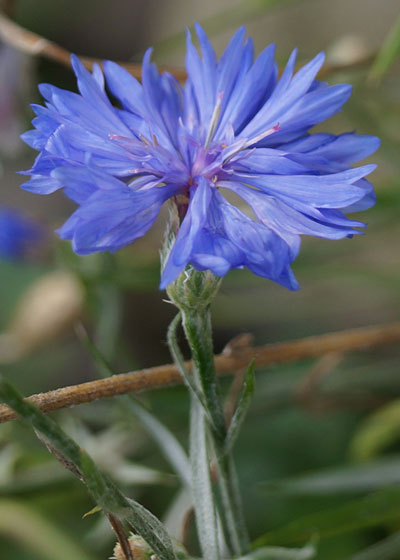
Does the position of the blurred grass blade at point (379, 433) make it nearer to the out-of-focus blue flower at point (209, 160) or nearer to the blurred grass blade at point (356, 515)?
the blurred grass blade at point (356, 515)

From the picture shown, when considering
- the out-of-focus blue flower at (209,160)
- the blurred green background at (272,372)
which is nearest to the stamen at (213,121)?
the out-of-focus blue flower at (209,160)

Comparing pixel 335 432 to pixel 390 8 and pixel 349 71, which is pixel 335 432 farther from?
pixel 390 8

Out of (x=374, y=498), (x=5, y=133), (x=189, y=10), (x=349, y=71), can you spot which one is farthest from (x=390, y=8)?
(x=374, y=498)

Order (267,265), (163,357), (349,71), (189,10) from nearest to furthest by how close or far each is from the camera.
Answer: (267,265) < (349,71) < (163,357) < (189,10)

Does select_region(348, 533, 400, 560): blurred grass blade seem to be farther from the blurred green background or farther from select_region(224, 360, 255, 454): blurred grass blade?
select_region(224, 360, 255, 454): blurred grass blade

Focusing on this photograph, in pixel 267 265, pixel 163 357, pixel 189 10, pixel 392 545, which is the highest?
pixel 189 10

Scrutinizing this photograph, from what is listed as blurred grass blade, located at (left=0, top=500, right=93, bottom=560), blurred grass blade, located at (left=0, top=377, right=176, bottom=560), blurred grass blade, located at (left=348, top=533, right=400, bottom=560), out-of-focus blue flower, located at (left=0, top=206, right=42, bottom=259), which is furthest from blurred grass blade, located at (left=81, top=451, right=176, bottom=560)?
out-of-focus blue flower, located at (left=0, top=206, right=42, bottom=259)

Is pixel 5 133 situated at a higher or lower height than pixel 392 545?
higher
